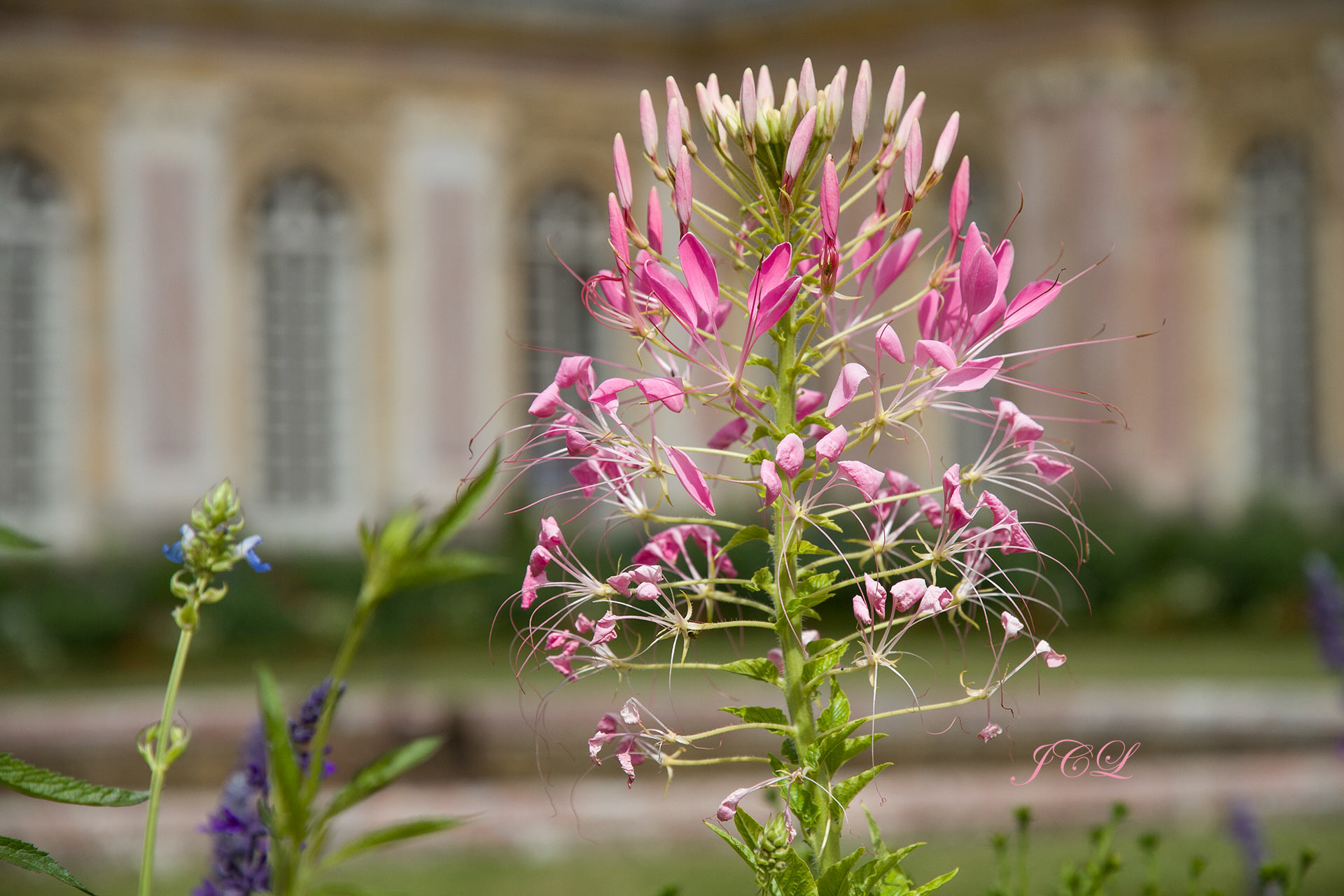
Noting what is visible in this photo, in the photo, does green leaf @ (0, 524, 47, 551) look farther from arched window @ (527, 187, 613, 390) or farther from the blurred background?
arched window @ (527, 187, 613, 390)

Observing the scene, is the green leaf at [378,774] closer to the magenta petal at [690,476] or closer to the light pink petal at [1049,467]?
the magenta petal at [690,476]

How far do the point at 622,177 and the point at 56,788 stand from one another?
0.75 metres

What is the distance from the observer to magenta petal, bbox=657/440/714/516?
1294mm

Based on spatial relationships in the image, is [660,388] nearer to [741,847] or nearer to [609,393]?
[609,393]

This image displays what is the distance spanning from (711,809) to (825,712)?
418cm

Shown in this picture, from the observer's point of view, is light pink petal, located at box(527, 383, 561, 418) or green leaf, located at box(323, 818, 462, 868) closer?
green leaf, located at box(323, 818, 462, 868)

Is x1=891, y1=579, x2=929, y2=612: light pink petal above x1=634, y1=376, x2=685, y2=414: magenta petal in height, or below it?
below

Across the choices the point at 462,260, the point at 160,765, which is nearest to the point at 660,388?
the point at 160,765

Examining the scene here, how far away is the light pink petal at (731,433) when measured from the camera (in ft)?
5.14

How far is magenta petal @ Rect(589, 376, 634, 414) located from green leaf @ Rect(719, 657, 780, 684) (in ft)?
0.85

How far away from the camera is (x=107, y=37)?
45.6 feet

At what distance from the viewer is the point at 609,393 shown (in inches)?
52.2

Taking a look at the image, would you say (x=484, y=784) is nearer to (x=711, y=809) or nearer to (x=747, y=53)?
(x=711, y=809)

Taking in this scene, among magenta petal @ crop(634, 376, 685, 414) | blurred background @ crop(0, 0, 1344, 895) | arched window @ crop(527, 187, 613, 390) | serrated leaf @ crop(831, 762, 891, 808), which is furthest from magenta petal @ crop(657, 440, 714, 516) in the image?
arched window @ crop(527, 187, 613, 390)
